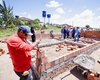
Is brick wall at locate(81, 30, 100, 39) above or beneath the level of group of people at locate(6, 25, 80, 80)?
beneath

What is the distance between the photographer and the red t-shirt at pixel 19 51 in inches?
92.3

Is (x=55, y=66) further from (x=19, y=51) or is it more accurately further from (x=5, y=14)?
(x=5, y=14)

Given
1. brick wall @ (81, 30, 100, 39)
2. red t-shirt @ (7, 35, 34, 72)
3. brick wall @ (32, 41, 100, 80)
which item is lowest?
brick wall @ (81, 30, 100, 39)

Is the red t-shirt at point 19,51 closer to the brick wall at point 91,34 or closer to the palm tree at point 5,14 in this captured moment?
the brick wall at point 91,34

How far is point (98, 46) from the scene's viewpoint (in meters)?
8.58

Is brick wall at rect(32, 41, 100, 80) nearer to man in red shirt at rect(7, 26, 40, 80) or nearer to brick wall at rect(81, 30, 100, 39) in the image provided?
man in red shirt at rect(7, 26, 40, 80)

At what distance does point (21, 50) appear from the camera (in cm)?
238

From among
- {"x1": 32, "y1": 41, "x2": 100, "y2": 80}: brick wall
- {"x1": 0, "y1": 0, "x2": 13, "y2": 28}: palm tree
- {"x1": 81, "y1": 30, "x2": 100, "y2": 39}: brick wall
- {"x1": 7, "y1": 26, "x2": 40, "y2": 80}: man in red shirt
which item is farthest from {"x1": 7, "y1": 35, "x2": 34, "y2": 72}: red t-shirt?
{"x1": 0, "y1": 0, "x2": 13, "y2": 28}: palm tree

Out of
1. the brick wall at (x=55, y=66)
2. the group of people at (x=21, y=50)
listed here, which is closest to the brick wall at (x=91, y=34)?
the brick wall at (x=55, y=66)

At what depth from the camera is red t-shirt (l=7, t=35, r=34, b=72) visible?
2.34 meters

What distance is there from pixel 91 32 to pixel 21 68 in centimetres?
1400

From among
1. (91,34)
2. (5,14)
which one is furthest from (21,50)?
(5,14)

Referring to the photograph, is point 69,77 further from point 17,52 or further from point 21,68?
point 17,52

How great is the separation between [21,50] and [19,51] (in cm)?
7
